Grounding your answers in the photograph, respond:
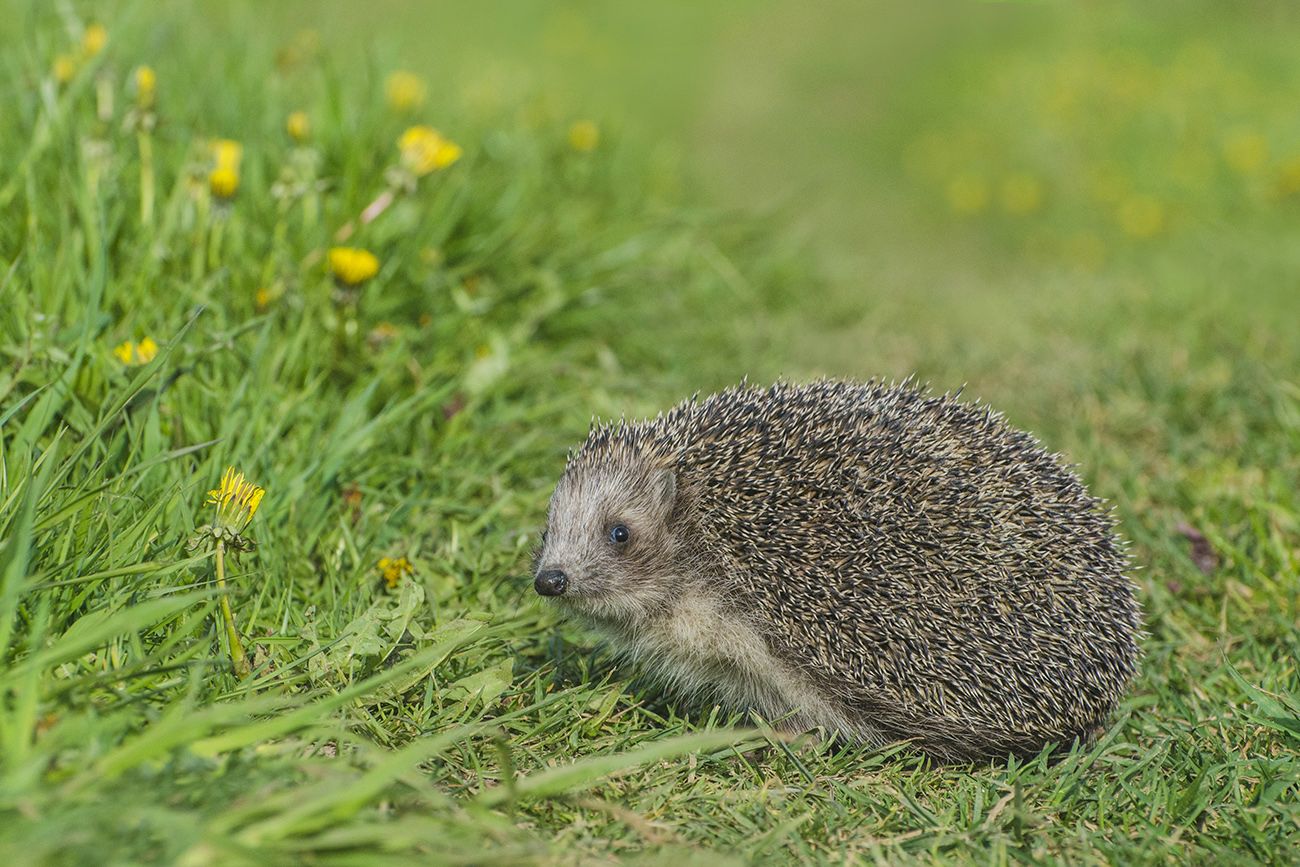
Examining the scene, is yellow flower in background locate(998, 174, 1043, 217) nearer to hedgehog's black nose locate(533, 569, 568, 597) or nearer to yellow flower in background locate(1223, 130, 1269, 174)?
yellow flower in background locate(1223, 130, 1269, 174)

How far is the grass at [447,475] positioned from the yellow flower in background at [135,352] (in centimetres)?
8

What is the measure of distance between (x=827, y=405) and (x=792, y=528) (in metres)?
0.53

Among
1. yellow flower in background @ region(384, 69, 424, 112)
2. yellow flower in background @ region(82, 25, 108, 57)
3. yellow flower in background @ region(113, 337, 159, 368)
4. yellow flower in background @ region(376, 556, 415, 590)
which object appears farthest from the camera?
yellow flower in background @ region(384, 69, 424, 112)

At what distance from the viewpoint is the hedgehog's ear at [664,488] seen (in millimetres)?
4246

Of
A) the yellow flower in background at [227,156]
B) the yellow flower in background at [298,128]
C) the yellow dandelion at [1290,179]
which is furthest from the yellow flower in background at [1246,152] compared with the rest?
the yellow flower in background at [227,156]

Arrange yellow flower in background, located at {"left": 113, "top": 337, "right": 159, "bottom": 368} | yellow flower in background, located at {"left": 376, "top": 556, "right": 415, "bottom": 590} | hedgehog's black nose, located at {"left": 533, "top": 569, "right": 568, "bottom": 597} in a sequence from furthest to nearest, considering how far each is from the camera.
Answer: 1. yellow flower in background, located at {"left": 376, "top": 556, "right": 415, "bottom": 590}
2. yellow flower in background, located at {"left": 113, "top": 337, "right": 159, "bottom": 368}
3. hedgehog's black nose, located at {"left": 533, "top": 569, "right": 568, "bottom": 597}

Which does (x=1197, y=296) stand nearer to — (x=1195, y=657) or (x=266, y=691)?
(x=1195, y=657)

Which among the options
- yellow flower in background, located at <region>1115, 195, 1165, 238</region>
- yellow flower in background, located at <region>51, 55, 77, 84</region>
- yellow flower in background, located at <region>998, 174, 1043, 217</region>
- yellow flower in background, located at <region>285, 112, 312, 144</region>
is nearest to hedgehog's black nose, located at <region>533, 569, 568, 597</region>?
yellow flower in background, located at <region>285, 112, 312, 144</region>

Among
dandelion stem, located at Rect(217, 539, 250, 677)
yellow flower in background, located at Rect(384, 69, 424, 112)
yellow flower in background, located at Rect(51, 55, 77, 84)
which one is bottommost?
dandelion stem, located at Rect(217, 539, 250, 677)

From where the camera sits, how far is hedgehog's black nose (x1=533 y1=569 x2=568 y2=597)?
4.06 m

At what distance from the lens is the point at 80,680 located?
Result: 2.77 meters

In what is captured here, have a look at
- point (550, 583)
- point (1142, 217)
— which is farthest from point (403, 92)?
point (1142, 217)

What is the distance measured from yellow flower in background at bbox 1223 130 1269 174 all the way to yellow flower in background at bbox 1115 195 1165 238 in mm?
843

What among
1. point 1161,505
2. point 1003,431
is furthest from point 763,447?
point 1161,505
